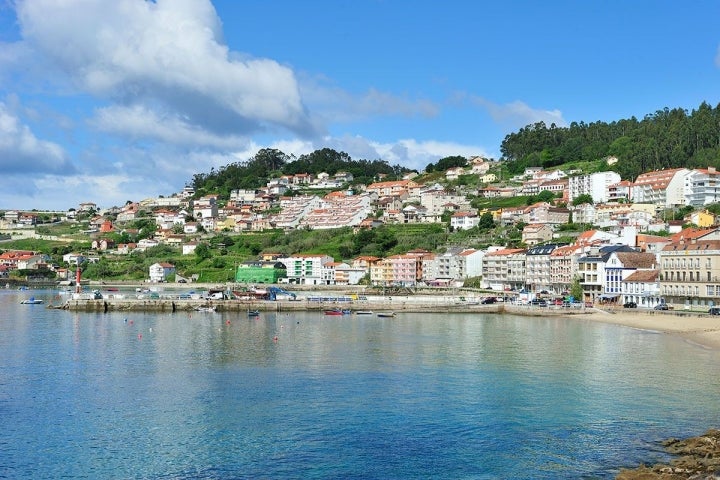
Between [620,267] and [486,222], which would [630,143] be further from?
[620,267]

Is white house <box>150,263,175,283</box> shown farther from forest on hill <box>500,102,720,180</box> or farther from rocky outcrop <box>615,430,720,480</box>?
rocky outcrop <box>615,430,720,480</box>

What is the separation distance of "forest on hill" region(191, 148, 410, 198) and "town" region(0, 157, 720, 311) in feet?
18.0

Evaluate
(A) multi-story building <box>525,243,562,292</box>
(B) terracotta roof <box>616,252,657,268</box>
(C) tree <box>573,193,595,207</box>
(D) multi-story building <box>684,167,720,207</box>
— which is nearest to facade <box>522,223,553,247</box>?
(A) multi-story building <box>525,243,562,292</box>

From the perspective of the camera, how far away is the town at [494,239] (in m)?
61.6

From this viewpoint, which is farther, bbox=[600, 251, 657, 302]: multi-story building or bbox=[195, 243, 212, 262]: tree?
bbox=[195, 243, 212, 262]: tree

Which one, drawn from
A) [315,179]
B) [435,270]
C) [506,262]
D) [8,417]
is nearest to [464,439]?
[8,417]

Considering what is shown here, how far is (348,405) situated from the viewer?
77.7 feet

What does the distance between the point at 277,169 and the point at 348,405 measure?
172 meters

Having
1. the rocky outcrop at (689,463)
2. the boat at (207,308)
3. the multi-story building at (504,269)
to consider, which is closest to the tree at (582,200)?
the multi-story building at (504,269)

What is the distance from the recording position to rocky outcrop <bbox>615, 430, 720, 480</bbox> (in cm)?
1609

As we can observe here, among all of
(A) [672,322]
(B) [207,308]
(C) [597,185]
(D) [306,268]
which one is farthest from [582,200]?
(B) [207,308]

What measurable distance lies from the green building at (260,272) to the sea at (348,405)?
57.8 meters

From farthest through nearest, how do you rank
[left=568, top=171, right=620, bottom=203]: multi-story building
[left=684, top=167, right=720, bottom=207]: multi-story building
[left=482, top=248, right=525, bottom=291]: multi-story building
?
[left=568, top=171, right=620, bottom=203]: multi-story building < [left=684, top=167, right=720, bottom=207]: multi-story building < [left=482, top=248, right=525, bottom=291]: multi-story building

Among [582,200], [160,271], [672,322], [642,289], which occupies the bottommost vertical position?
[672,322]
